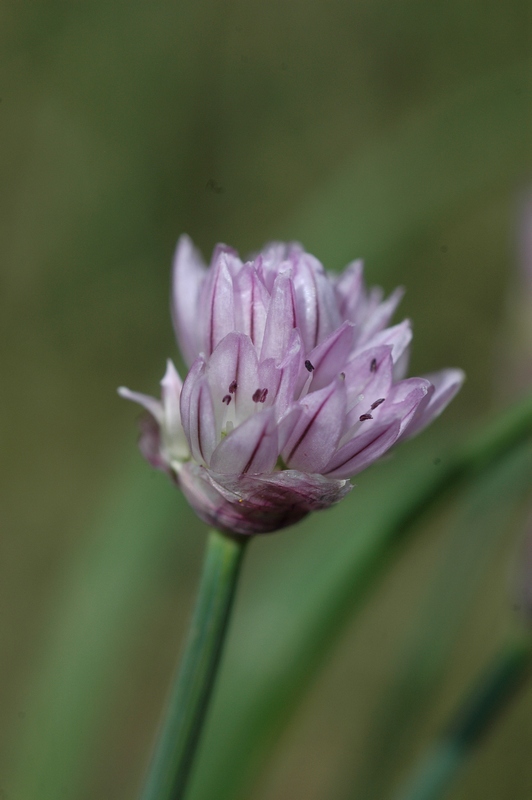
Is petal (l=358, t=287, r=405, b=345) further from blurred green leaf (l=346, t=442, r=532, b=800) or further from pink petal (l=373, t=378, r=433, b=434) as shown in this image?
blurred green leaf (l=346, t=442, r=532, b=800)

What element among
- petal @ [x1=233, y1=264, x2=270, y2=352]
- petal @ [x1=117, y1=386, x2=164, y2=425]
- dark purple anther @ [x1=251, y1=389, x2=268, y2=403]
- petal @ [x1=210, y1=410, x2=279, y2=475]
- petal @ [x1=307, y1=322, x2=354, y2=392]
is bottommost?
petal @ [x1=210, y1=410, x2=279, y2=475]

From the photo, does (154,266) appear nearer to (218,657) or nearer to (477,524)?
(477,524)

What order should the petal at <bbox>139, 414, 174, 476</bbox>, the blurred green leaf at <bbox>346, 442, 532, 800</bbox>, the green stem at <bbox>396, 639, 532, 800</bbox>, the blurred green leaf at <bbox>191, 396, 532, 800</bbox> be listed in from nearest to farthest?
the petal at <bbox>139, 414, 174, 476</bbox> < the blurred green leaf at <bbox>191, 396, 532, 800</bbox> < the green stem at <bbox>396, 639, 532, 800</bbox> < the blurred green leaf at <bbox>346, 442, 532, 800</bbox>

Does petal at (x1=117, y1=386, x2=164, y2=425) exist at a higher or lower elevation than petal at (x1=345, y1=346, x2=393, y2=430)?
lower

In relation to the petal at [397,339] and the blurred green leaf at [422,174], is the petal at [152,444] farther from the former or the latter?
the blurred green leaf at [422,174]

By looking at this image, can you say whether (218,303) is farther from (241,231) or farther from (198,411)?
(241,231)

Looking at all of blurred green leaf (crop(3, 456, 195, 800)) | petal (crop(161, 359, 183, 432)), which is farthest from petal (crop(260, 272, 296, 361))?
blurred green leaf (crop(3, 456, 195, 800))

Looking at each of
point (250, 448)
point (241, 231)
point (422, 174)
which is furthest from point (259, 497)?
point (241, 231)
